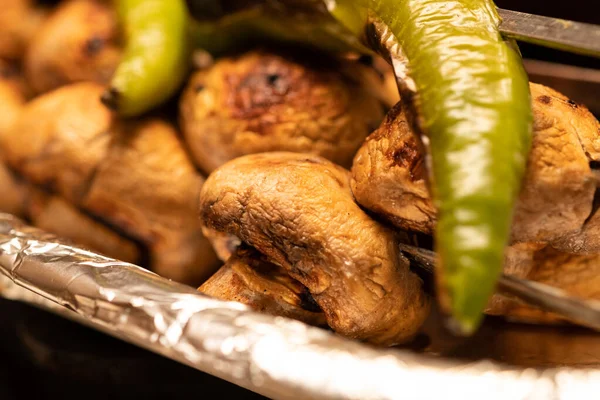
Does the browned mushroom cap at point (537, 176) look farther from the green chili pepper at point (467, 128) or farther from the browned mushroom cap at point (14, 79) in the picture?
the browned mushroom cap at point (14, 79)

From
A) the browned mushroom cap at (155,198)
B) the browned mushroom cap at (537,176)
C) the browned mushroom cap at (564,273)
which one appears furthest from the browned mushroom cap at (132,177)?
the browned mushroom cap at (564,273)

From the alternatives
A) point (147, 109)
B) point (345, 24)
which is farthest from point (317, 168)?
point (147, 109)

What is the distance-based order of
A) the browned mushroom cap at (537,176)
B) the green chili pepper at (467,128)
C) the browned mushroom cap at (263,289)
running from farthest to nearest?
1. the browned mushroom cap at (263,289)
2. the browned mushroom cap at (537,176)
3. the green chili pepper at (467,128)

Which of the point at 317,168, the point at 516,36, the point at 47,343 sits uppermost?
the point at 516,36

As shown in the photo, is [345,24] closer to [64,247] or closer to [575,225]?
[575,225]

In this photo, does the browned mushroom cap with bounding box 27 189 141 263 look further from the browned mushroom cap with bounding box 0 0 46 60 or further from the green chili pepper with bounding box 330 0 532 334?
the green chili pepper with bounding box 330 0 532 334

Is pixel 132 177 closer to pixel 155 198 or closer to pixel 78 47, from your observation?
pixel 155 198
